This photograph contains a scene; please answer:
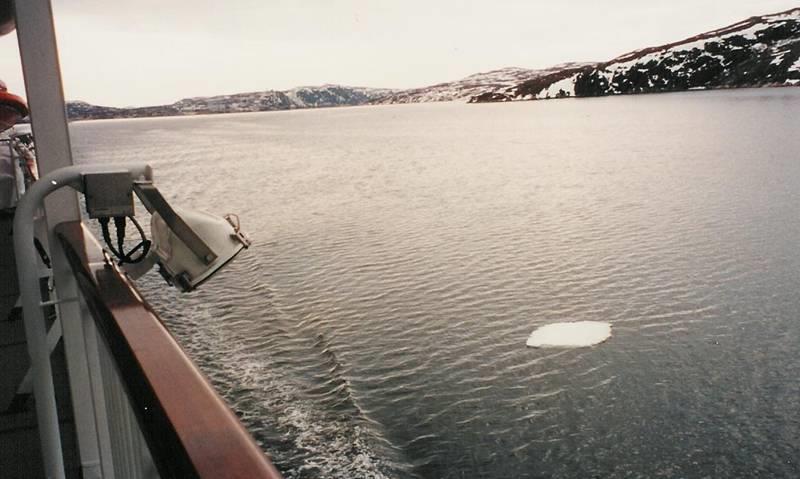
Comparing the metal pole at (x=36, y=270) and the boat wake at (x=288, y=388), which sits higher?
the metal pole at (x=36, y=270)

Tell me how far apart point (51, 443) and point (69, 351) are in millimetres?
774

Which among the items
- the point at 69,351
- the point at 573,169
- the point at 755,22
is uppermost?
the point at 755,22

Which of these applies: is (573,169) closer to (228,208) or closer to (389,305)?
(228,208)

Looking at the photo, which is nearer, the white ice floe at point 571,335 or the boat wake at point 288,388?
the boat wake at point 288,388

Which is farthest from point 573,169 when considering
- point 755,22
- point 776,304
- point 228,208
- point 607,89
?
point 607,89

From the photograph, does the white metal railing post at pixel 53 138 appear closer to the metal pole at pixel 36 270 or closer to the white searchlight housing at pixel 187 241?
the metal pole at pixel 36 270

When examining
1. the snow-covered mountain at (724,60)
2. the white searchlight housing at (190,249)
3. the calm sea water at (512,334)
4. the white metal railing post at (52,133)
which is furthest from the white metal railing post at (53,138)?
the snow-covered mountain at (724,60)

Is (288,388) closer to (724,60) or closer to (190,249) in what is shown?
(190,249)

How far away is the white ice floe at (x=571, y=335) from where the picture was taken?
1319cm

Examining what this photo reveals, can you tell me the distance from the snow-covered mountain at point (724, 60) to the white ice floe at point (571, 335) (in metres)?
128

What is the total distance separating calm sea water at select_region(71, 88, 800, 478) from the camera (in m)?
10.1

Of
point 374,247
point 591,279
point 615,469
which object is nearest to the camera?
point 615,469

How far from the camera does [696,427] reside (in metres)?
10.3

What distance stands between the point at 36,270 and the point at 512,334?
12.6m
